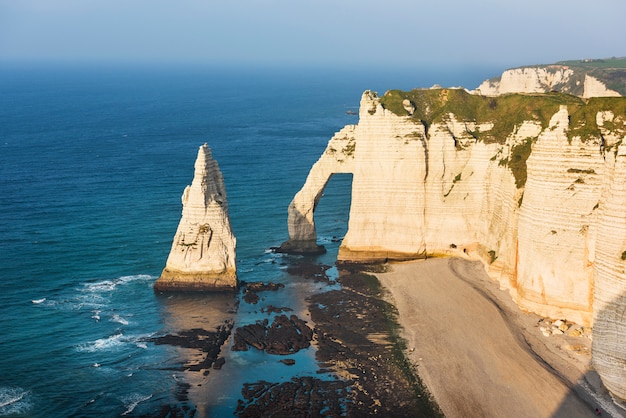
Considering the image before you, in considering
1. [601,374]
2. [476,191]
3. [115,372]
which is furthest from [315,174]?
[601,374]

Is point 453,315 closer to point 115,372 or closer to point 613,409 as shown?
point 613,409

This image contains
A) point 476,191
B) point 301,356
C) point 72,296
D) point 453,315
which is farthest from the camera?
point 476,191

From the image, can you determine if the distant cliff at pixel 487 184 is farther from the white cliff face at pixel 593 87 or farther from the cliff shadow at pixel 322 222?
the white cliff face at pixel 593 87

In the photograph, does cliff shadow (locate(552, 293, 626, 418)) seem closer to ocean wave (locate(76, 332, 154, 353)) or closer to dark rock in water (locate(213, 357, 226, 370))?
dark rock in water (locate(213, 357, 226, 370))

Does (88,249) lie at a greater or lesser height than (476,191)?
lesser

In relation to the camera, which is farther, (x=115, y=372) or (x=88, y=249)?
(x=88, y=249)

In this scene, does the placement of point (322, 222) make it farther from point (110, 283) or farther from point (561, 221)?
point (561, 221)
